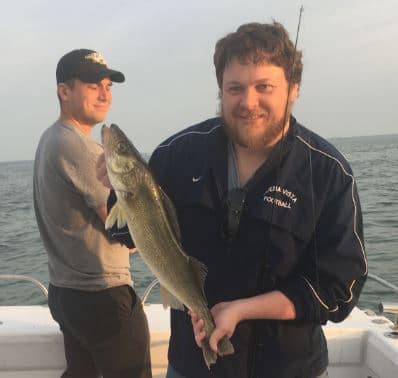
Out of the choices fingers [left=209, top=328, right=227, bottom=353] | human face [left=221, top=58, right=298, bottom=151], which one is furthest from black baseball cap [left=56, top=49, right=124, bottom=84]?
fingers [left=209, top=328, right=227, bottom=353]

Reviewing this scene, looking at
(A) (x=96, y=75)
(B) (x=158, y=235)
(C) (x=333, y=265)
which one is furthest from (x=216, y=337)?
(A) (x=96, y=75)

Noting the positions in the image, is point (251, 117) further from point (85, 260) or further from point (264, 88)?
point (85, 260)

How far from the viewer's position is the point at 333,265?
8.30 feet

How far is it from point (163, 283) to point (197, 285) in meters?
0.18

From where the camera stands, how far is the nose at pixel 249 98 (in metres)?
2.52

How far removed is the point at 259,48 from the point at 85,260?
183 cm

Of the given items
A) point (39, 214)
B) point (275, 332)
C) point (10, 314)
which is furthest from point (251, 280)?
point (10, 314)

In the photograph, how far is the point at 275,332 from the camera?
8.66ft

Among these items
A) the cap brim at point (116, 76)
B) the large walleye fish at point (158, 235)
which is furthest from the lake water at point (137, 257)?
the large walleye fish at point (158, 235)

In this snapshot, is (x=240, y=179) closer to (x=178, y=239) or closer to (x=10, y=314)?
(x=178, y=239)

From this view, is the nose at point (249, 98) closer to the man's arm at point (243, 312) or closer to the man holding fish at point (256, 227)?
the man holding fish at point (256, 227)

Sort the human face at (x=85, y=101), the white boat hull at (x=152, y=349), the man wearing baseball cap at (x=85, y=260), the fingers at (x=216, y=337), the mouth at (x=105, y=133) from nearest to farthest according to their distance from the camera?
1. the fingers at (x=216, y=337)
2. the mouth at (x=105, y=133)
3. the man wearing baseball cap at (x=85, y=260)
4. the human face at (x=85, y=101)
5. the white boat hull at (x=152, y=349)

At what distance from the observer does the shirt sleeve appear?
2533 millimetres

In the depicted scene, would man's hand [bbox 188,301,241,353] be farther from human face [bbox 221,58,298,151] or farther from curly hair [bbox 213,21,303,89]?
curly hair [bbox 213,21,303,89]
